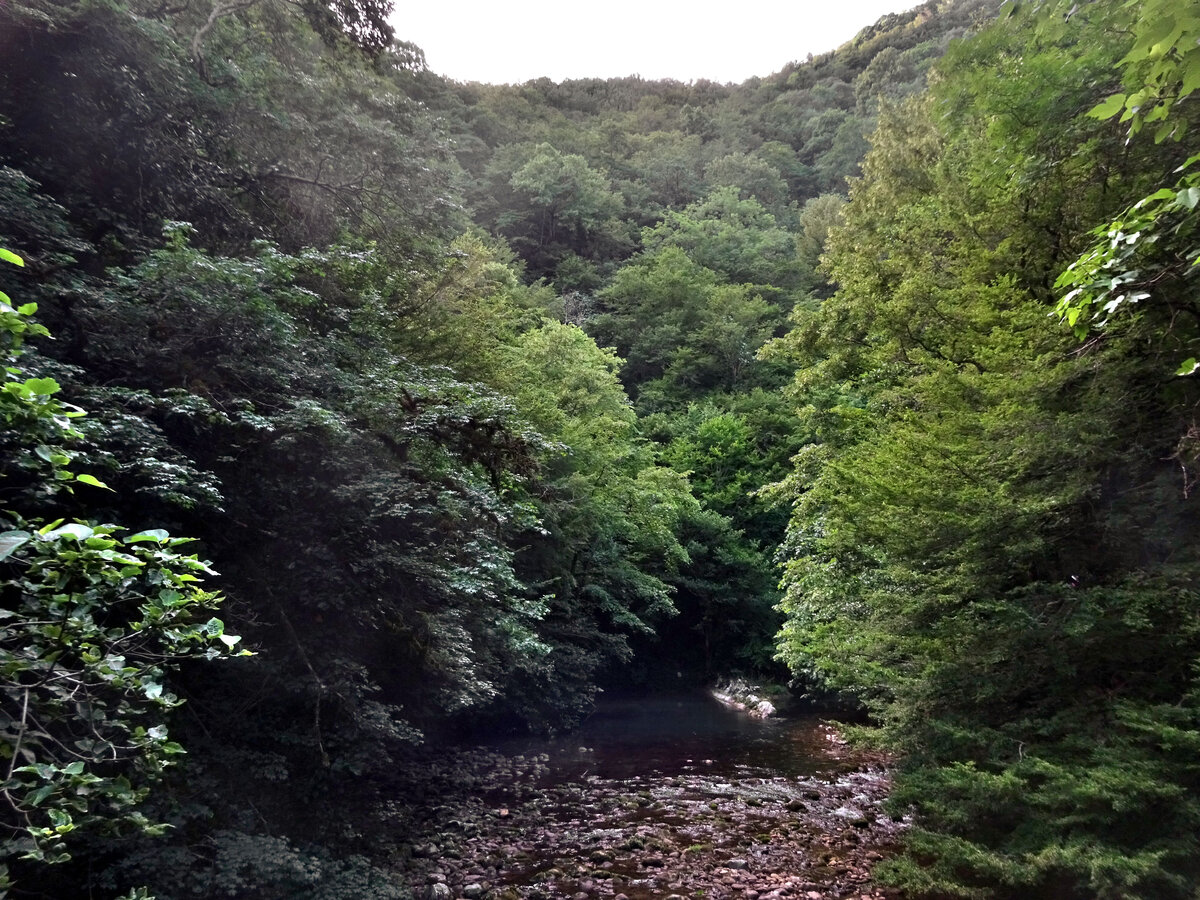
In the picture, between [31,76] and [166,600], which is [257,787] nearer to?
[166,600]

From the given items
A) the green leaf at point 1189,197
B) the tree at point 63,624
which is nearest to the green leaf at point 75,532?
the tree at point 63,624

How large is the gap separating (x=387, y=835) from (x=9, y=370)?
298 inches

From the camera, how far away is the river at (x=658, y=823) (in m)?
7.11

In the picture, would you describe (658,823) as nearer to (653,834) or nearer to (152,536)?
(653,834)

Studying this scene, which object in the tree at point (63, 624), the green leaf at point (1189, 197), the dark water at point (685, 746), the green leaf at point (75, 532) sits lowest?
the dark water at point (685, 746)

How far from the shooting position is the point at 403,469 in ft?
25.6

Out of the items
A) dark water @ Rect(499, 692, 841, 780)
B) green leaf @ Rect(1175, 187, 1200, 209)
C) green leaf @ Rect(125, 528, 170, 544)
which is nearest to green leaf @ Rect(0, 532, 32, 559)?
green leaf @ Rect(125, 528, 170, 544)

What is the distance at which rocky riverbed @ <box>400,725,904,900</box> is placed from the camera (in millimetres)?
7055

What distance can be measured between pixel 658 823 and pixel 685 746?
4760 millimetres

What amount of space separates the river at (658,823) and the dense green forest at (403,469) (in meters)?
0.82

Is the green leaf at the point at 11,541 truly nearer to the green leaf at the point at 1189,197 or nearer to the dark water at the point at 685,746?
the green leaf at the point at 1189,197

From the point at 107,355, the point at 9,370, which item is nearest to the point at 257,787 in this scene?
the point at 107,355

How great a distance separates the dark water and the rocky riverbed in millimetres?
226

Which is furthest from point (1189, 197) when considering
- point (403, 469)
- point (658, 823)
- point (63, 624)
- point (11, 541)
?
point (658, 823)
